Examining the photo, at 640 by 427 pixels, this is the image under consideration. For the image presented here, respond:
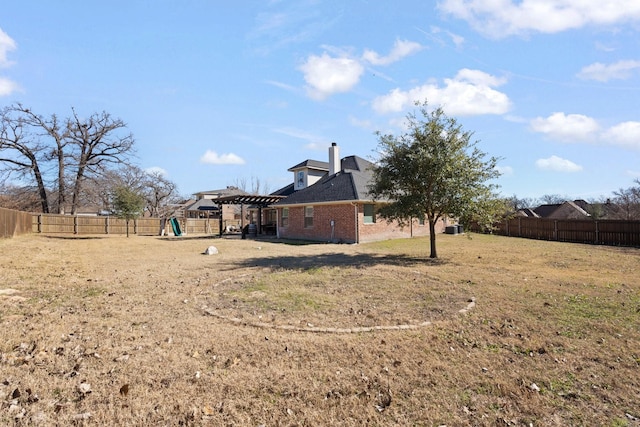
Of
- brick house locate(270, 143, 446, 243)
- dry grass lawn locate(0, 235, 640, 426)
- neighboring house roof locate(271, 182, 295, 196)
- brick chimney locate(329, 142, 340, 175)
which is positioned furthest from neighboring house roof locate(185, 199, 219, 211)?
dry grass lawn locate(0, 235, 640, 426)

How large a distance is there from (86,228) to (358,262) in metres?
27.2

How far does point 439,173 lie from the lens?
11656mm

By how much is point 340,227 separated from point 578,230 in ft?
Result: 47.3

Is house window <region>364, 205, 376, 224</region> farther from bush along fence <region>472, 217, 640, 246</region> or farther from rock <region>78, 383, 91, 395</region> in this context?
rock <region>78, 383, 91, 395</region>

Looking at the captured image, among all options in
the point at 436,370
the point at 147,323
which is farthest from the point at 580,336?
the point at 147,323

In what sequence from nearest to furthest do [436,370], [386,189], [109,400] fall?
[109,400] → [436,370] → [386,189]

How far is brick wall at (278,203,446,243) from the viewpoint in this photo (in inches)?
771

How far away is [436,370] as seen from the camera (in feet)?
12.3

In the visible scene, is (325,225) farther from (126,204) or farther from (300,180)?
(126,204)

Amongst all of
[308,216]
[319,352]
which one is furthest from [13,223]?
[319,352]

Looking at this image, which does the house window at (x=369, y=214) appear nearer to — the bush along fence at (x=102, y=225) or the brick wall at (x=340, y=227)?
the brick wall at (x=340, y=227)

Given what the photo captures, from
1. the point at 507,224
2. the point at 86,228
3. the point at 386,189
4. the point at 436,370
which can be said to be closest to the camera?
the point at 436,370

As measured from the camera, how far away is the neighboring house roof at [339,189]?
781 inches

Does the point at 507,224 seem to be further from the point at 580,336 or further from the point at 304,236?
the point at 580,336
